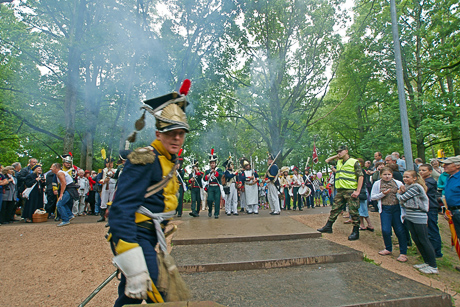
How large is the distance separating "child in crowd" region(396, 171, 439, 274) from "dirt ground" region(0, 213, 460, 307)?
219 millimetres

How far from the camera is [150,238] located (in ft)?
5.75

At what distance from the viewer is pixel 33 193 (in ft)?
29.5

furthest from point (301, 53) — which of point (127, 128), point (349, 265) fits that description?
point (349, 265)

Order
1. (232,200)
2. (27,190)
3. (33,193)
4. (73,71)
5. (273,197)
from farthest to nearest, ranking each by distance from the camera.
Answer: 1. (73,71)
2. (232,200)
3. (273,197)
4. (27,190)
5. (33,193)

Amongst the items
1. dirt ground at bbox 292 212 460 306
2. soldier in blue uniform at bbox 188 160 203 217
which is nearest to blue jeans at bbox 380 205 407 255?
dirt ground at bbox 292 212 460 306

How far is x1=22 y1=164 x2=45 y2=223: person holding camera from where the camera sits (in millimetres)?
8945

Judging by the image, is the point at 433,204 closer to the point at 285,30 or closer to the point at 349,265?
the point at 349,265

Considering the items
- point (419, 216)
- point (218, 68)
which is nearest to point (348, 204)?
point (419, 216)

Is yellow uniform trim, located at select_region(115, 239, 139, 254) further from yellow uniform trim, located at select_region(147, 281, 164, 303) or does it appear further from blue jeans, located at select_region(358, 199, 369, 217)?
blue jeans, located at select_region(358, 199, 369, 217)

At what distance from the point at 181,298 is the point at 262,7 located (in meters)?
20.1

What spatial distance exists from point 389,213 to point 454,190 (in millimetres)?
1111

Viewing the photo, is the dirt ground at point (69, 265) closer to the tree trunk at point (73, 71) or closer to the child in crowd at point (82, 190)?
the child in crowd at point (82, 190)

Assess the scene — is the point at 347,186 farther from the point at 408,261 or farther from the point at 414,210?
the point at 408,261

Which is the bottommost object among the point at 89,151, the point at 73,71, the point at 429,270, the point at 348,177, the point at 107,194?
the point at 429,270
